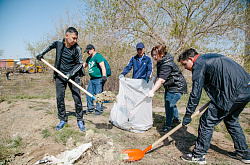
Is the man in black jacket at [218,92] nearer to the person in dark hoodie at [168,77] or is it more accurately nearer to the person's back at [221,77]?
the person's back at [221,77]

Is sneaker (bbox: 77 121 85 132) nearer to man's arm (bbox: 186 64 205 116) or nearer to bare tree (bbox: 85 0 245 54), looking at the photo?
man's arm (bbox: 186 64 205 116)

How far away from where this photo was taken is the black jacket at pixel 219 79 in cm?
206

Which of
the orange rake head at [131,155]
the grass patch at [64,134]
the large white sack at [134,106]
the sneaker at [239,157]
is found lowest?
the sneaker at [239,157]

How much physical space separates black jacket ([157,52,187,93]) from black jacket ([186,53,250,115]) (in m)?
0.77

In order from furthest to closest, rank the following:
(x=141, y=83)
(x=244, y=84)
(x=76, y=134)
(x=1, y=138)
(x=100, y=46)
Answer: (x=100, y=46)
(x=141, y=83)
(x=76, y=134)
(x=1, y=138)
(x=244, y=84)

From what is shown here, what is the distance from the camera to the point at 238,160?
2393 millimetres

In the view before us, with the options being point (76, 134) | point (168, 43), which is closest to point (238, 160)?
point (76, 134)

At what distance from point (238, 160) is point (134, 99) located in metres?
1.93

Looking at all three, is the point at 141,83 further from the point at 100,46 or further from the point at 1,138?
the point at 100,46

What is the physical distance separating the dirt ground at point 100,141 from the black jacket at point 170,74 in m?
0.98

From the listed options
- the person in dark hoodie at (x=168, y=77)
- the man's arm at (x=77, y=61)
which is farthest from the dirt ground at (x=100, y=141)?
the man's arm at (x=77, y=61)

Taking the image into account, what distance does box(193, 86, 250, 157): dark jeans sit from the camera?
6.93ft

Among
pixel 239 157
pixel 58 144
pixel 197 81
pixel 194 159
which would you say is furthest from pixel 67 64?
pixel 239 157

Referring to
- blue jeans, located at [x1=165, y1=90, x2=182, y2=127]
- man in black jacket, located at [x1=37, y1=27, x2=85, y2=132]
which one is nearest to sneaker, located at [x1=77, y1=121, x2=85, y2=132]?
man in black jacket, located at [x1=37, y1=27, x2=85, y2=132]
